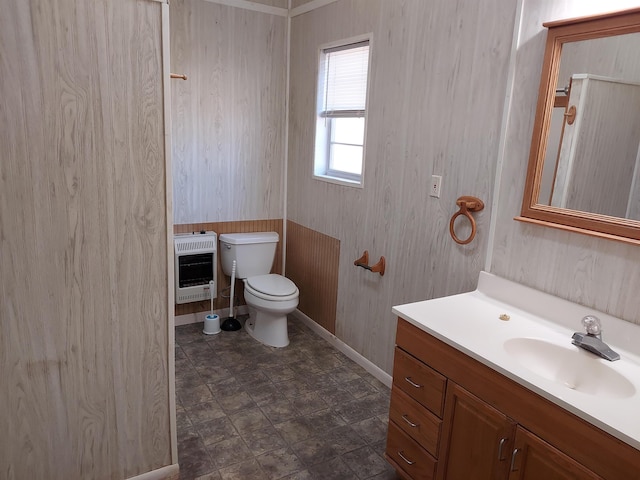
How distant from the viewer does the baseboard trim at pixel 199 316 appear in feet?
11.7

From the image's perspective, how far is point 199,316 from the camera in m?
3.66

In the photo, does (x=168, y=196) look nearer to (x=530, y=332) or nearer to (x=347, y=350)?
(x=530, y=332)

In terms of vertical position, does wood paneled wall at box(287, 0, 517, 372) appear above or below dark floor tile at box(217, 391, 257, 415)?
above

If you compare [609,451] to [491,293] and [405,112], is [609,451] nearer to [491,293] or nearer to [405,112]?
[491,293]

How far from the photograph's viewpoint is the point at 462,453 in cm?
162

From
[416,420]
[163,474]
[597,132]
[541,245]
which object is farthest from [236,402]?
[597,132]

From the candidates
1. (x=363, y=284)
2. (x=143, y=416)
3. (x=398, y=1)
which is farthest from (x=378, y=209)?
(x=143, y=416)

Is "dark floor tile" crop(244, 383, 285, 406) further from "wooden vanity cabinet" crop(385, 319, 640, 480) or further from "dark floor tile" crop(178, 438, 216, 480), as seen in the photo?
"wooden vanity cabinet" crop(385, 319, 640, 480)

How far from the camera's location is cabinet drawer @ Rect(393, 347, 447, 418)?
170 centimetres

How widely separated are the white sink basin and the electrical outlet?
91 centimetres

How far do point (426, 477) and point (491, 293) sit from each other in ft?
2.69

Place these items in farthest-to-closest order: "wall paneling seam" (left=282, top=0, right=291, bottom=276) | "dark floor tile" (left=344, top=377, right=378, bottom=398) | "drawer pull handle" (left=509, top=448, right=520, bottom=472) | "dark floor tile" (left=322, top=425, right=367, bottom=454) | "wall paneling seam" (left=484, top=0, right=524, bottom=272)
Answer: "wall paneling seam" (left=282, top=0, right=291, bottom=276)
"dark floor tile" (left=344, top=377, right=378, bottom=398)
"dark floor tile" (left=322, top=425, right=367, bottom=454)
"wall paneling seam" (left=484, top=0, right=524, bottom=272)
"drawer pull handle" (left=509, top=448, right=520, bottom=472)

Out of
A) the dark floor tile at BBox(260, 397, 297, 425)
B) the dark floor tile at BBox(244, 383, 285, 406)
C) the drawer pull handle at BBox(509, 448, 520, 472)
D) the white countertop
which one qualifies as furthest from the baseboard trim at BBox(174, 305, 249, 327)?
the drawer pull handle at BBox(509, 448, 520, 472)

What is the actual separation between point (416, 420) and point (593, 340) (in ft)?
2.36
